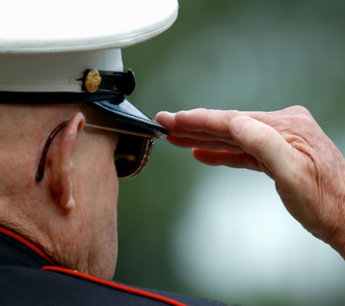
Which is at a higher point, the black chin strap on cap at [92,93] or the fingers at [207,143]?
the black chin strap on cap at [92,93]

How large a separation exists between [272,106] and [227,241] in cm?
119

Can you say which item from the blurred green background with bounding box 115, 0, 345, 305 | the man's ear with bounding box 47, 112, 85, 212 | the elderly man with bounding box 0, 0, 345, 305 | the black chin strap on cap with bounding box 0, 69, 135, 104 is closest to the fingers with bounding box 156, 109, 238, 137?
the elderly man with bounding box 0, 0, 345, 305

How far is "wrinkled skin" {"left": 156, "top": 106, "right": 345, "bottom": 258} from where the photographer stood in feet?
6.52

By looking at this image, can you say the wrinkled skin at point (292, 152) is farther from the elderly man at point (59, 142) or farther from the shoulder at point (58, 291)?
the shoulder at point (58, 291)

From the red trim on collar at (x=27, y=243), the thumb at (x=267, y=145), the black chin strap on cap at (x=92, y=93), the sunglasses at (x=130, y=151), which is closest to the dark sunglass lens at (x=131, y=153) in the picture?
the sunglasses at (x=130, y=151)

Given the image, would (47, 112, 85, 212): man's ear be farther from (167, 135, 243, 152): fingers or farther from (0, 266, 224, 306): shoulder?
(167, 135, 243, 152): fingers

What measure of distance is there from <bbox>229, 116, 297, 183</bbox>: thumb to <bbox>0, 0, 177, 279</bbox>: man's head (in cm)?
28

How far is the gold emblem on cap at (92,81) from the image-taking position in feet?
5.65

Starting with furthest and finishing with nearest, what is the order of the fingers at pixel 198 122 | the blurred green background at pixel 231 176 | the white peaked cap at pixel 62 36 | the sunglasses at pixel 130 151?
1. the blurred green background at pixel 231 176
2. the fingers at pixel 198 122
3. the sunglasses at pixel 130 151
4. the white peaked cap at pixel 62 36

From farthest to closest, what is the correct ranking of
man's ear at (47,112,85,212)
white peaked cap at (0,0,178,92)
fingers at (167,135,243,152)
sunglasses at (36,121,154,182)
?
fingers at (167,135,243,152) < sunglasses at (36,121,154,182) < man's ear at (47,112,85,212) < white peaked cap at (0,0,178,92)

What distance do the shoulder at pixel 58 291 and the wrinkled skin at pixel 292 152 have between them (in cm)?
50

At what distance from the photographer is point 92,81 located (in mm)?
1731

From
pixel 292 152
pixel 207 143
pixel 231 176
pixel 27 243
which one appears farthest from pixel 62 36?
pixel 231 176

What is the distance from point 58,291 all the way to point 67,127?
309 mm
